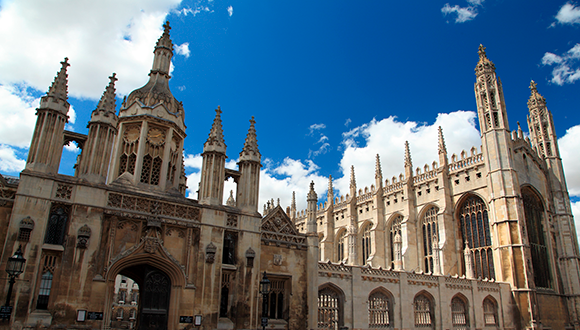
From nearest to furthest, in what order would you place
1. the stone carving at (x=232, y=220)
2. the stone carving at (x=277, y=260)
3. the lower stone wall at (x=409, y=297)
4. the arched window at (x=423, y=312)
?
1. the stone carving at (x=232, y=220)
2. the stone carving at (x=277, y=260)
3. the lower stone wall at (x=409, y=297)
4. the arched window at (x=423, y=312)

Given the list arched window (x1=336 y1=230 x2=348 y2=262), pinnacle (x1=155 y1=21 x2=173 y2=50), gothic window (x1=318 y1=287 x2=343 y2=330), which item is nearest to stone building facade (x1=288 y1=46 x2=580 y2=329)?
gothic window (x1=318 y1=287 x2=343 y2=330)

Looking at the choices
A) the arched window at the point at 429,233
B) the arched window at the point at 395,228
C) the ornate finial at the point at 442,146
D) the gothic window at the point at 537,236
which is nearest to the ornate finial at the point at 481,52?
the ornate finial at the point at 442,146

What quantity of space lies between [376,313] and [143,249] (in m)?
13.6

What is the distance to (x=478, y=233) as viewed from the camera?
121ft

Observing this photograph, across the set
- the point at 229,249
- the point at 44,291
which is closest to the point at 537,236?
the point at 229,249

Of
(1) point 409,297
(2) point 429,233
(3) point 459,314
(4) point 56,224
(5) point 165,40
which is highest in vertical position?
(5) point 165,40

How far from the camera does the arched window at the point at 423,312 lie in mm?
23609

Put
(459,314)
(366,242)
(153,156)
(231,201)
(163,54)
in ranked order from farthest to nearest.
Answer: (366,242)
(231,201)
(459,314)
(163,54)
(153,156)

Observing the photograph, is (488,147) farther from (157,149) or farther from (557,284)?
(157,149)

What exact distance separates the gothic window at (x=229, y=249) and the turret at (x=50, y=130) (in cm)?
704

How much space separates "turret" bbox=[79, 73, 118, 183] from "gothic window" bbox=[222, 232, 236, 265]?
550cm

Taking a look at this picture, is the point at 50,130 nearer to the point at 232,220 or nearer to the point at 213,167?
the point at 213,167

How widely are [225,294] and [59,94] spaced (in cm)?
1013

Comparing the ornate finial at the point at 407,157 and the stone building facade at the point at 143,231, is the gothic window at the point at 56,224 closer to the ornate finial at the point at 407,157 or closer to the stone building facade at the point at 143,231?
the stone building facade at the point at 143,231
